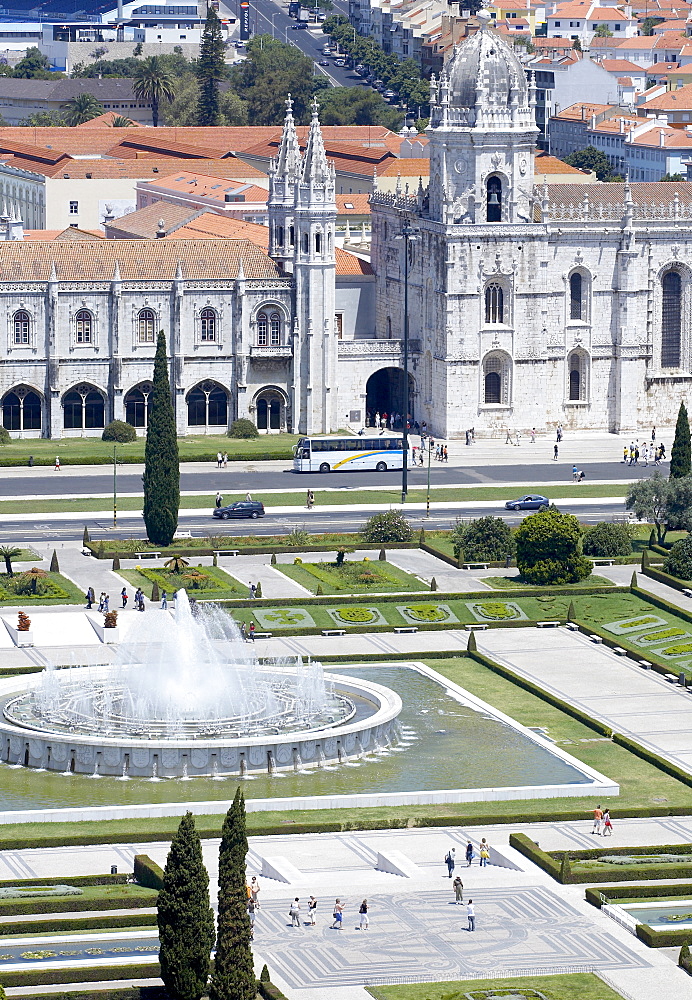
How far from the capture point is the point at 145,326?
473 ft

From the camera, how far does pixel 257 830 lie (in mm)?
74875

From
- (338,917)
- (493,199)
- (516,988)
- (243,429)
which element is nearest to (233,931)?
(338,917)

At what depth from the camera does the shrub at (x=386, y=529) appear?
116m

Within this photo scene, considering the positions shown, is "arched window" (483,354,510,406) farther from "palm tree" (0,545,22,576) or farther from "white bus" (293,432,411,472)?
"palm tree" (0,545,22,576)

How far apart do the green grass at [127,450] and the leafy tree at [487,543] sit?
1083 inches

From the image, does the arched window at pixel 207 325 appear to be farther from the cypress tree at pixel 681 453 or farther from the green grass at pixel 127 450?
the cypress tree at pixel 681 453

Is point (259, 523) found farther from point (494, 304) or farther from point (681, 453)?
point (494, 304)

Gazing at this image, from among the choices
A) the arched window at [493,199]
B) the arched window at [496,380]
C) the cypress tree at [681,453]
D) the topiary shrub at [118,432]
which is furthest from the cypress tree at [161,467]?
the arched window at [493,199]

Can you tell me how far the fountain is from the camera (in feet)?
265

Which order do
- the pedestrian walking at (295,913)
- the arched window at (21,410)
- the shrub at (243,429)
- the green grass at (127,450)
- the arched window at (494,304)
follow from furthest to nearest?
the arched window at (494,304) → the shrub at (243,429) → the arched window at (21,410) → the green grass at (127,450) → the pedestrian walking at (295,913)

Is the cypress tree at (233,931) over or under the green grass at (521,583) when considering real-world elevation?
under

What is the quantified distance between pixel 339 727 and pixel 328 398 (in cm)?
6432

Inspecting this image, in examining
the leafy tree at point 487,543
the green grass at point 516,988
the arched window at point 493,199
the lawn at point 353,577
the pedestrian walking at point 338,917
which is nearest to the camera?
the green grass at point 516,988

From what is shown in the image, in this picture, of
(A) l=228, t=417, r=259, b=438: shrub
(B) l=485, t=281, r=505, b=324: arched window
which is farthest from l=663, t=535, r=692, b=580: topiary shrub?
(A) l=228, t=417, r=259, b=438: shrub
